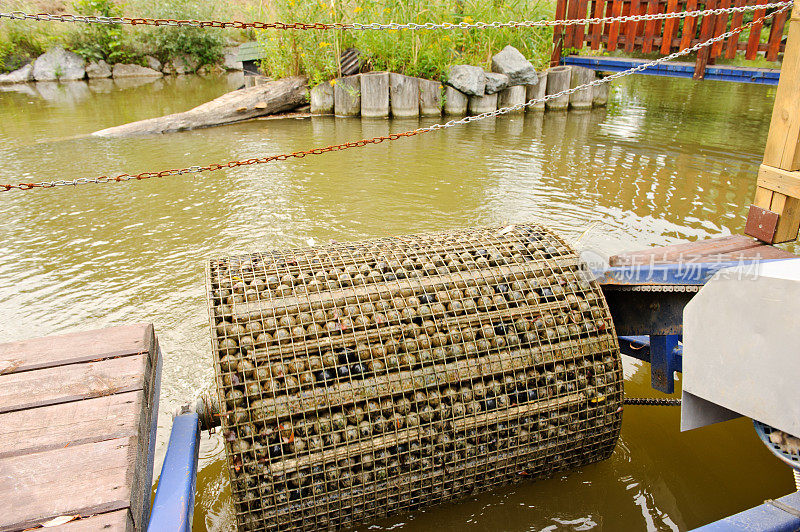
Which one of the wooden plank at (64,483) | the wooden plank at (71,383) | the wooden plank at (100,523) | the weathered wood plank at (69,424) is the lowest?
the wooden plank at (100,523)

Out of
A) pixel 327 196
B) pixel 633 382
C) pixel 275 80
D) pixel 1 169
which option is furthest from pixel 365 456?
pixel 275 80

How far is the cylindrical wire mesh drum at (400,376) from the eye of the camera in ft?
6.66

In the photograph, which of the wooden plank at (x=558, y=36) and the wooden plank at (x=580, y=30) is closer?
the wooden plank at (x=580, y=30)

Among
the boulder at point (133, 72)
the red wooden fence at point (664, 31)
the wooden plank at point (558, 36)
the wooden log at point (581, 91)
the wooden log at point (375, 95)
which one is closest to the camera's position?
the red wooden fence at point (664, 31)

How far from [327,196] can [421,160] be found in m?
2.01

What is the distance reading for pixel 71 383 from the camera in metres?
2.20

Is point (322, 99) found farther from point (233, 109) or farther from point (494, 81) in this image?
point (494, 81)

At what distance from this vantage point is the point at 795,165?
9.77 feet

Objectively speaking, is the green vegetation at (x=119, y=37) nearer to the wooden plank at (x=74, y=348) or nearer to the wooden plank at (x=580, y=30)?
the wooden plank at (x=580, y=30)

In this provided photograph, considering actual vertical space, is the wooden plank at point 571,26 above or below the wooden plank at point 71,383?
above

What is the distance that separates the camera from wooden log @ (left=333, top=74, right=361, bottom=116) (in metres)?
10.6

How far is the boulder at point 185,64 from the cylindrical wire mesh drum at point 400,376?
67.6 feet

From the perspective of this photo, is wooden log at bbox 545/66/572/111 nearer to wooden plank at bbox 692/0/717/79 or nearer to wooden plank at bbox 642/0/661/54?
wooden plank at bbox 642/0/661/54

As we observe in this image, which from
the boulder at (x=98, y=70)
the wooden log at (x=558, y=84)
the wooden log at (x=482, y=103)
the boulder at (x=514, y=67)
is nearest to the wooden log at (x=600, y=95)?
the wooden log at (x=558, y=84)
